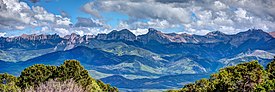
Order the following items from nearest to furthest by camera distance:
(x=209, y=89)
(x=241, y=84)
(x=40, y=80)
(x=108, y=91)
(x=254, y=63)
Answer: (x=241, y=84) < (x=254, y=63) < (x=209, y=89) < (x=40, y=80) < (x=108, y=91)

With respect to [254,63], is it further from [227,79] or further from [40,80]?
[40,80]

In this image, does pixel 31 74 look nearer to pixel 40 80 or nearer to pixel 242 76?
pixel 40 80

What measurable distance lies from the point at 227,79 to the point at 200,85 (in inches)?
1464

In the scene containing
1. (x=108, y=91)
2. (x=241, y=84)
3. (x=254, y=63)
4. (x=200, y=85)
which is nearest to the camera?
(x=241, y=84)

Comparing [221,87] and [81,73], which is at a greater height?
[81,73]

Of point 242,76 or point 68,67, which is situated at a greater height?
point 68,67

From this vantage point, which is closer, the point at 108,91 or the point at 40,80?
the point at 40,80

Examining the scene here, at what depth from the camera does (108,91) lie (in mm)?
142500

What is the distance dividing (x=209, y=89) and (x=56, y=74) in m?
37.9

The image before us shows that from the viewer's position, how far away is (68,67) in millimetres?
100250

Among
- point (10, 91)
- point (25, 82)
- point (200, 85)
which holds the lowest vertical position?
point (10, 91)

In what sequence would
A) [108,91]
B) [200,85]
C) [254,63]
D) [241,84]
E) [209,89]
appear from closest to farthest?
[241,84], [254,63], [209,89], [200,85], [108,91]

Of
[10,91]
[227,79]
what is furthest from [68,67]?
[227,79]

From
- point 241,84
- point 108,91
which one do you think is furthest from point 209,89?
point 108,91
